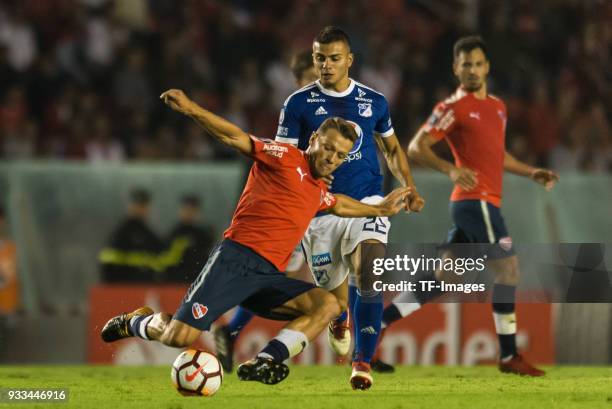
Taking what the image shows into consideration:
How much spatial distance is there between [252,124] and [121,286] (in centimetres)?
288

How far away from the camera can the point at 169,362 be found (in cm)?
1116

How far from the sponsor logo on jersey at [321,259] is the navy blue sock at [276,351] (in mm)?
1312

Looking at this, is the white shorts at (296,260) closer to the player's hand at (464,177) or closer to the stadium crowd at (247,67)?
the player's hand at (464,177)

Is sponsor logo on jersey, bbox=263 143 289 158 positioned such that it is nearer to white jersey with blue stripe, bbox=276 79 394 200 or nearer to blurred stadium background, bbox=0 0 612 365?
white jersey with blue stripe, bbox=276 79 394 200

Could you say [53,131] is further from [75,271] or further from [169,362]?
[169,362]

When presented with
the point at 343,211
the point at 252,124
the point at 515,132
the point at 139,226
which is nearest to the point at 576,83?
the point at 515,132

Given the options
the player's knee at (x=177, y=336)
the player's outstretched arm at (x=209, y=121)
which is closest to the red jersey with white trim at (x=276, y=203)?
the player's outstretched arm at (x=209, y=121)

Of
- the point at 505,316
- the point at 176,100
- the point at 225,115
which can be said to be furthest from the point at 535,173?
the point at 225,115

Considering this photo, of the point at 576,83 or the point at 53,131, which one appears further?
the point at 576,83

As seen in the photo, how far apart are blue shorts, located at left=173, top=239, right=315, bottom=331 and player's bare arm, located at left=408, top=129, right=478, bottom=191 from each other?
71.0 inches

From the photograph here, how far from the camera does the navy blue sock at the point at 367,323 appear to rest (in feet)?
26.2

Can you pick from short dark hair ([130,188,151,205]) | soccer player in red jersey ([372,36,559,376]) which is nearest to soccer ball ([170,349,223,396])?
soccer player in red jersey ([372,36,559,376])

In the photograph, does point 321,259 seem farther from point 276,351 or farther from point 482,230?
point 276,351

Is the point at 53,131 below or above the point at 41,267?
above
